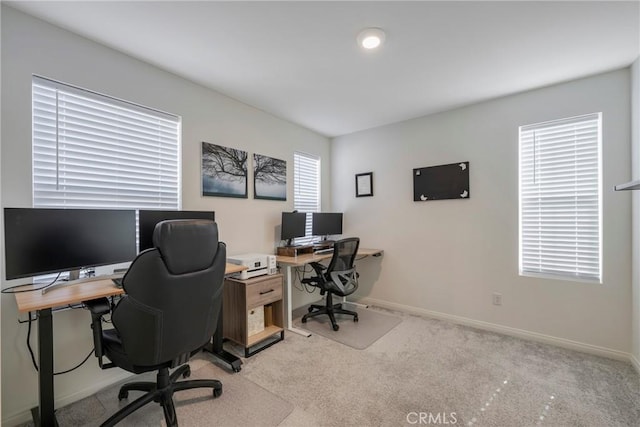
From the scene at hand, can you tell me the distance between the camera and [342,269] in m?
3.11

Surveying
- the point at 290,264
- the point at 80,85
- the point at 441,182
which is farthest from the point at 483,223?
the point at 80,85

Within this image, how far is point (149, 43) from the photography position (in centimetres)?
201

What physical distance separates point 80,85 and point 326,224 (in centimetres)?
292

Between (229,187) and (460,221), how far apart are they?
2684 mm

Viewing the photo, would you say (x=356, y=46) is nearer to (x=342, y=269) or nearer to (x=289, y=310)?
(x=342, y=269)

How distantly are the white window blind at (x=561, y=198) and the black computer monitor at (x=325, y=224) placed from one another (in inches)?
88.5

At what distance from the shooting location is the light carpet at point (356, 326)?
2.75 meters

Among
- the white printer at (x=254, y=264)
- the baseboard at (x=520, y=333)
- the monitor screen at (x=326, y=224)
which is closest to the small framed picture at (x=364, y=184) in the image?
the monitor screen at (x=326, y=224)

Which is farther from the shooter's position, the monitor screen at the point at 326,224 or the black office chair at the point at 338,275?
the monitor screen at the point at 326,224

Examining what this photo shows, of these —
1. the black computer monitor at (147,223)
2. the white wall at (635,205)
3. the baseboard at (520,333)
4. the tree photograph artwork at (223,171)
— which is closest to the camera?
the black computer monitor at (147,223)

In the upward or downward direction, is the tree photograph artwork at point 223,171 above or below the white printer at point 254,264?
above

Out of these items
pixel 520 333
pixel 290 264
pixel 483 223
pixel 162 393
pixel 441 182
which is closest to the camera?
pixel 162 393

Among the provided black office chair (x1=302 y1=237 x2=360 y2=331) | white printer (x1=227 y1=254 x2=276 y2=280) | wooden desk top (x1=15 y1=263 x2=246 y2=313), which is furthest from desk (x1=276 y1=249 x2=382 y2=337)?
wooden desk top (x1=15 y1=263 x2=246 y2=313)

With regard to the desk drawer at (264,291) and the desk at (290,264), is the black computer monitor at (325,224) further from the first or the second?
the desk drawer at (264,291)
